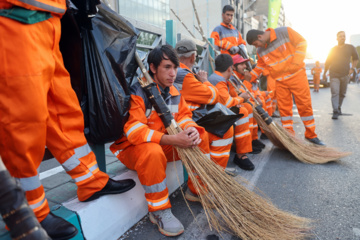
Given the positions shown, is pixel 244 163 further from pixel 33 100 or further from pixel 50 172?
pixel 33 100

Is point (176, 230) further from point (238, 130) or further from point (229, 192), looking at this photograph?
point (238, 130)

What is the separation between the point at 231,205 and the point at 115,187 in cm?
85

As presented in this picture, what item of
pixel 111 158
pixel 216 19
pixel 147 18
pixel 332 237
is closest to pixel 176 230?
pixel 332 237

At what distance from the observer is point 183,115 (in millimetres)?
2225

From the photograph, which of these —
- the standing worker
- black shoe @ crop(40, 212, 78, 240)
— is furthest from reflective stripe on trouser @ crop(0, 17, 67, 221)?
the standing worker

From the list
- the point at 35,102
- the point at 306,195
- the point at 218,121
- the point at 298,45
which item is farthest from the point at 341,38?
the point at 35,102

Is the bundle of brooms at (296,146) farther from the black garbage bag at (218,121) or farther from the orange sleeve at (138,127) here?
the orange sleeve at (138,127)

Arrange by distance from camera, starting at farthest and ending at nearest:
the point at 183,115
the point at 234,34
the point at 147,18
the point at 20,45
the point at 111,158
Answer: the point at 147,18 → the point at 234,34 → the point at 111,158 → the point at 183,115 → the point at 20,45

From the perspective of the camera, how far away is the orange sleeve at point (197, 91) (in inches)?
99.0

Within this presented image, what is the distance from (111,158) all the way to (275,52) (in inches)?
122

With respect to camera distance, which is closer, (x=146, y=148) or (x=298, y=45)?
(x=146, y=148)

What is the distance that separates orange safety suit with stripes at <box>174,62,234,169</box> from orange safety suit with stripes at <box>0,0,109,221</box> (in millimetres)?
1222

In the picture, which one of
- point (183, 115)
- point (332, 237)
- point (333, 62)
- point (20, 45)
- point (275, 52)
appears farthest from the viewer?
point (333, 62)

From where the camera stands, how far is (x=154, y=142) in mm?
1825
